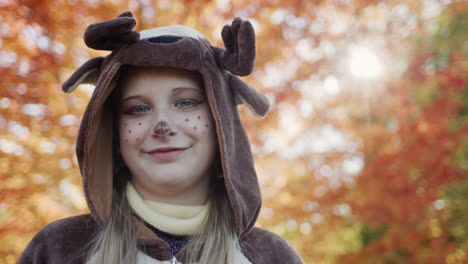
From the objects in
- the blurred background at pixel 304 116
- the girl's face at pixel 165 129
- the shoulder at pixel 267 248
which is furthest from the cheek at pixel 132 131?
the blurred background at pixel 304 116

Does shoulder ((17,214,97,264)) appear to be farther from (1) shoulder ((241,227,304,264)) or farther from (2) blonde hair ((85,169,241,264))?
(1) shoulder ((241,227,304,264))

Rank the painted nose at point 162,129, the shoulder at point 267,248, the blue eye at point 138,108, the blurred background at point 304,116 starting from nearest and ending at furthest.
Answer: the painted nose at point 162,129 < the blue eye at point 138,108 < the shoulder at point 267,248 < the blurred background at point 304,116

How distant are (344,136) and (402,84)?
0.72 meters

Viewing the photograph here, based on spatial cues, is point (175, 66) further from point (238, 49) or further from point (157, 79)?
point (238, 49)

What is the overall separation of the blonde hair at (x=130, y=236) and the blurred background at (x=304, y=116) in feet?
2.73

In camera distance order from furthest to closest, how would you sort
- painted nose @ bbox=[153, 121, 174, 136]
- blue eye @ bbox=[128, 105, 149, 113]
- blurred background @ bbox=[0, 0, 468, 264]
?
1. blurred background @ bbox=[0, 0, 468, 264]
2. blue eye @ bbox=[128, 105, 149, 113]
3. painted nose @ bbox=[153, 121, 174, 136]

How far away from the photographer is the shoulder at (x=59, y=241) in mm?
1729

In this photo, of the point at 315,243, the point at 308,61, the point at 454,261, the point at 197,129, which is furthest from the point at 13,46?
the point at 454,261

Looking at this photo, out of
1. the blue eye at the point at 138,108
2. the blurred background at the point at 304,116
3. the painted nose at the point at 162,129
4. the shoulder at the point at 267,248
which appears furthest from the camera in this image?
the blurred background at the point at 304,116

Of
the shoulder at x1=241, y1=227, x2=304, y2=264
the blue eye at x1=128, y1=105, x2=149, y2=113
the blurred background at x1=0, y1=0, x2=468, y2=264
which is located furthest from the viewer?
the blurred background at x1=0, y1=0, x2=468, y2=264

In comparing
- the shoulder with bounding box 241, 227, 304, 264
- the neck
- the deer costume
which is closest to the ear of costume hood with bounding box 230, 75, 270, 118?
the deer costume

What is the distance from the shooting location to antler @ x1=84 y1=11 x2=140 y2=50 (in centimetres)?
167

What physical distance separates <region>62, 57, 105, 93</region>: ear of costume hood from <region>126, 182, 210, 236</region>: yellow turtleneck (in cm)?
48

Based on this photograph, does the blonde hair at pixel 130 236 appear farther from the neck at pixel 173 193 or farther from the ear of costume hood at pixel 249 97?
the ear of costume hood at pixel 249 97
